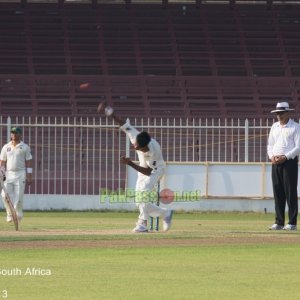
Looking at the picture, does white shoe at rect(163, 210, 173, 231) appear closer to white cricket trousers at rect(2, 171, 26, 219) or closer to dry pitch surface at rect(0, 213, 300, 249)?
dry pitch surface at rect(0, 213, 300, 249)

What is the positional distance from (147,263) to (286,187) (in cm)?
589

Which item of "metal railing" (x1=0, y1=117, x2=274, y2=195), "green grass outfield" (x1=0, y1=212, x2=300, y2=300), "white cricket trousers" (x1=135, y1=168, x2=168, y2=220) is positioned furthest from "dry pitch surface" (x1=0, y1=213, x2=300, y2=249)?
"metal railing" (x1=0, y1=117, x2=274, y2=195)

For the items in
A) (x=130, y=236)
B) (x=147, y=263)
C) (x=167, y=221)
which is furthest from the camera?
(x=167, y=221)

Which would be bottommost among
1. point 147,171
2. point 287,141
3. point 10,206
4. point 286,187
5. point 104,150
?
point 10,206

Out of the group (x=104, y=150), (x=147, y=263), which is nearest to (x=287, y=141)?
(x=147, y=263)

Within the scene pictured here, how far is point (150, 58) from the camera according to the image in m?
38.0

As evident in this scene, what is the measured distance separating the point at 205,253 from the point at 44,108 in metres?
19.2

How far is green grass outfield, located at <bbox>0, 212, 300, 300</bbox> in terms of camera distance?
38.8 ft

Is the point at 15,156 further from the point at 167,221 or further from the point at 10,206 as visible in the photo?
the point at 167,221

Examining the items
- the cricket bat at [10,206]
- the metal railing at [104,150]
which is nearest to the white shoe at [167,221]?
the cricket bat at [10,206]

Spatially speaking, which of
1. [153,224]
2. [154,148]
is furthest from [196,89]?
[154,148]

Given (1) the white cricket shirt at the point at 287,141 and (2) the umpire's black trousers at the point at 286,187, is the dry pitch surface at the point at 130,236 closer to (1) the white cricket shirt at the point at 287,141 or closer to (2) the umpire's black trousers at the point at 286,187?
(2) the umpire's black trousers at the point at 286,187

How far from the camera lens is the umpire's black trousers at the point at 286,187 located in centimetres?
1962

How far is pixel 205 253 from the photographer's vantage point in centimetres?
1550
